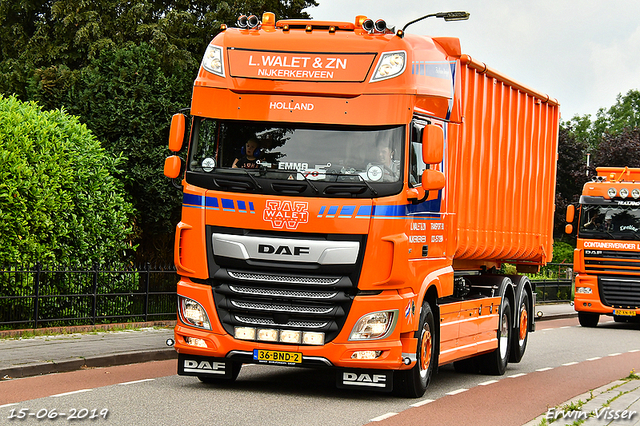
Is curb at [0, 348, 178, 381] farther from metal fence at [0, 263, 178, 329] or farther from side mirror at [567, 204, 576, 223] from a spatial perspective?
side mirror at [567, 204, 576, 223]

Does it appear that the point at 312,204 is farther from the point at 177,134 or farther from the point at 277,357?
the point at 177,134

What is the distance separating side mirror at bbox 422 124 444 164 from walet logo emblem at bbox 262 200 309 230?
1.42m

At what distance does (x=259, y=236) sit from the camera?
400 inches

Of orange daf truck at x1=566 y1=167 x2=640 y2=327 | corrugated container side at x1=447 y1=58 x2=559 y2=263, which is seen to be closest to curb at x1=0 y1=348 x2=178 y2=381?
corrugated container side at x1=447 y1=58 x2=559 y2=263

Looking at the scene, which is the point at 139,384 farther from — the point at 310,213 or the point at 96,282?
the point at 96,282

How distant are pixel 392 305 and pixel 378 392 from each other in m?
1.67

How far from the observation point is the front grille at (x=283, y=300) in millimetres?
10047

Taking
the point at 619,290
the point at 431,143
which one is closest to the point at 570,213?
the point at 619,290

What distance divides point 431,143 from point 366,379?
2597 mm

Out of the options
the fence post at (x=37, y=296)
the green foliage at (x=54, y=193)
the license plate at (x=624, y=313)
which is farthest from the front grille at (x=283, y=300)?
the license plate at (x=624, y=313)

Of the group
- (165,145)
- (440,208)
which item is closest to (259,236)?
(440,208)

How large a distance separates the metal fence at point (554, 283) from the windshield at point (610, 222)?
384 inches

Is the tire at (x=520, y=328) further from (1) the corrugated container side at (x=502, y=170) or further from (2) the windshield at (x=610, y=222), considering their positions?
(2) the windshield at (x=610, y=222)

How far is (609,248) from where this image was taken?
974 inches
